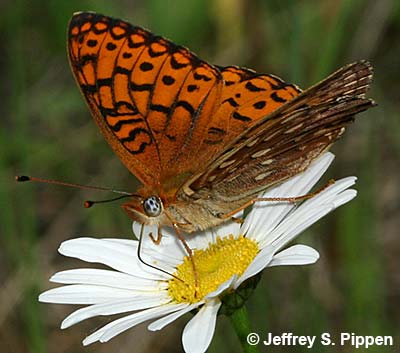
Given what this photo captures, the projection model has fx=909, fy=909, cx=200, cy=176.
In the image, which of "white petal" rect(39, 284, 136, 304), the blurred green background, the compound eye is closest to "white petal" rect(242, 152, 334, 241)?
the compound eye

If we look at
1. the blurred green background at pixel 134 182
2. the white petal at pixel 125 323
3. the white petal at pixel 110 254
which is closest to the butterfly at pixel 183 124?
the white petal at pixel 110 254

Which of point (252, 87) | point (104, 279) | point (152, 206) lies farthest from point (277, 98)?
point (104, 279)

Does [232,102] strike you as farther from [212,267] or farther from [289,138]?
[212,267]

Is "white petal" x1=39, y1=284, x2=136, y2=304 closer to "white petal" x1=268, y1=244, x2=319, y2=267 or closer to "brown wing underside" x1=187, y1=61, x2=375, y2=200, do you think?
"brown wing underside" x1=187, y1=61, x2=375, y2=200

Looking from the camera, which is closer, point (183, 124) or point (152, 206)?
point (152, 206)

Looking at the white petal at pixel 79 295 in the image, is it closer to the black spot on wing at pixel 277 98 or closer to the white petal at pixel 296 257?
the white petal at pixel 296 257

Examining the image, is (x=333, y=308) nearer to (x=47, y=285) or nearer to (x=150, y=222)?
(x=47, y=285)
